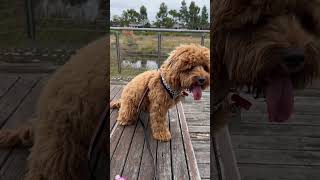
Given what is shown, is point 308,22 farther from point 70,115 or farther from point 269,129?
point 70,115

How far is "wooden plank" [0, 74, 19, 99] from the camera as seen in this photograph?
53cm

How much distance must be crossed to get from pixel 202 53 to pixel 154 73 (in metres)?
0.08

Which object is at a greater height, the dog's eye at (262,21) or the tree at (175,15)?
the tree at (175,15)

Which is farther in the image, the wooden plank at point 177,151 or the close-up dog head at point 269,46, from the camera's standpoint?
the wooden plank at point 177,151

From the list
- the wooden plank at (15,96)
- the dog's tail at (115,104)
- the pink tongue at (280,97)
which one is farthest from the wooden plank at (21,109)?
the pink tongue at (280,97)

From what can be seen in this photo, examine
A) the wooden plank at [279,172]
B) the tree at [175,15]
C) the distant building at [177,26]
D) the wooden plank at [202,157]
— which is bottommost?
the wooden plank at [279,172]

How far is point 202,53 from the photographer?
1.59 feet

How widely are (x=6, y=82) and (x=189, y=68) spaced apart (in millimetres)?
268

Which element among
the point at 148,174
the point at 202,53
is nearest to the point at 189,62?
the point at 202,53

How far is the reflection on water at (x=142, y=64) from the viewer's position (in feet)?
1.60

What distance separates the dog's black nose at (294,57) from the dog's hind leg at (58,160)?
0.27 metres

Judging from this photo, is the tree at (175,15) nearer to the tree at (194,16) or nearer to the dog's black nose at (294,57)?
the tree at (194,16)

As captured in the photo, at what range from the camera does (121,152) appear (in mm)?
535

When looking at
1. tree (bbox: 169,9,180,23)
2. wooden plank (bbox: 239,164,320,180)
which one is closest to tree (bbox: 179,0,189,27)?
tree (bbox: 169,9,180,23)
